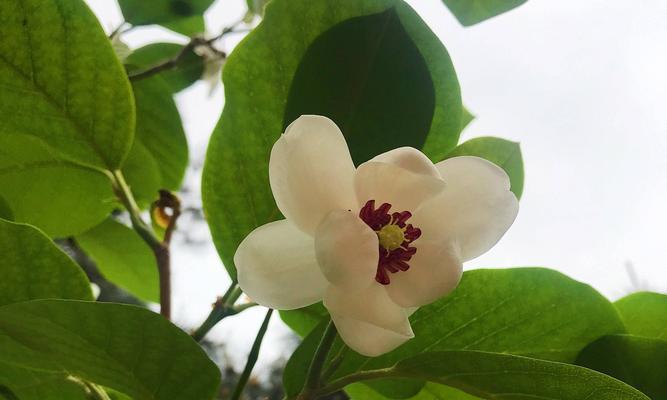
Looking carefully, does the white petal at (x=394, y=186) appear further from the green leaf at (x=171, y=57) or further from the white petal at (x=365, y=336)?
the green leaf at (x=171, y=57)

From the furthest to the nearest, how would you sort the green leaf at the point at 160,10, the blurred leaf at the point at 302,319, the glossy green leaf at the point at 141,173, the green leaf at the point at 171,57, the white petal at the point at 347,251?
the green leaf at the point at 171,57 < the green leaf at the point at 160,10 < the glossy green leaf at the point at 141,173 < the blurred leaf at the point at 302,319 < the white petal at the point at 347,251

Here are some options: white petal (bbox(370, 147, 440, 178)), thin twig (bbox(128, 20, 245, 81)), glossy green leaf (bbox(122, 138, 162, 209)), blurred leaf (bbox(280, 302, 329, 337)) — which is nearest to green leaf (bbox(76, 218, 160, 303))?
glossy green leaf (bbox(122, 138, 162, 209))

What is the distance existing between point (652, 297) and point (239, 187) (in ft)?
1.12

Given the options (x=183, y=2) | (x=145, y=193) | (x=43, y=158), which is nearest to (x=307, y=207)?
(x=43, y=158)

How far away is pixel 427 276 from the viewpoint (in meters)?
0.35

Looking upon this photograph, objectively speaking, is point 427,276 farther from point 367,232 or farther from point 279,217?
point 279,217

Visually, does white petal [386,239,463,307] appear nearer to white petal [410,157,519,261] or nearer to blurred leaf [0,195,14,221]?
white petal [410,157,519,261]

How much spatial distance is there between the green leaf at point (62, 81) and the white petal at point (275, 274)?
23 centimetres

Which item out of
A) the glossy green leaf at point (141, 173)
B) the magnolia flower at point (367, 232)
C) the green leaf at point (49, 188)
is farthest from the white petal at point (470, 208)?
the glossy green leaf at point (141, 173)

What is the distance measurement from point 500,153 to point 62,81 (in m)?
0.34

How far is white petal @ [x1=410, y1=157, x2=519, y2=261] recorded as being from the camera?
14.5 inches

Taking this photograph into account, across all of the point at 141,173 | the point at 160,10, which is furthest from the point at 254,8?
the point at 141,173

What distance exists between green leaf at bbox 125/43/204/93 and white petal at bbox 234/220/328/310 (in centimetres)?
65

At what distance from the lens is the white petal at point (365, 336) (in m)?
0.34
